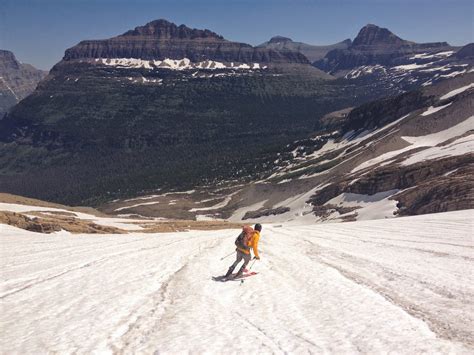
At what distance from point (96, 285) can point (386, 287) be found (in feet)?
33.4

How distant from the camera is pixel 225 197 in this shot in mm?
138250

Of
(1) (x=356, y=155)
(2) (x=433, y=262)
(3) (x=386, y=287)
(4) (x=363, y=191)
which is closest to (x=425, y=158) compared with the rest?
(4) (x=363, y=191)

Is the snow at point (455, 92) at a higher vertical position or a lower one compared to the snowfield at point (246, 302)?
higher

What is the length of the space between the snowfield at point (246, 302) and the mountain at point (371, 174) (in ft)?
112

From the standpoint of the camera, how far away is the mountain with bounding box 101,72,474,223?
63.6 m

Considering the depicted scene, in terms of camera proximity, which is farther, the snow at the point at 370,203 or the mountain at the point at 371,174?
the mountain at the point at 371,174

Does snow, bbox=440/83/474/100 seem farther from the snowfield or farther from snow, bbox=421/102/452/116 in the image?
the snowfield

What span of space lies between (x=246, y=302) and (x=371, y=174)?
2933 inches

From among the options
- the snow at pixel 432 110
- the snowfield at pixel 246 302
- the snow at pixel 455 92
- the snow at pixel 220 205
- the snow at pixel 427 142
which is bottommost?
the snow at pixel 220 205

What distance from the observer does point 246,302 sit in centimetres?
1447

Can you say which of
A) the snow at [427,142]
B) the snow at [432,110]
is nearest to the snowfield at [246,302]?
the snow at [427,142]

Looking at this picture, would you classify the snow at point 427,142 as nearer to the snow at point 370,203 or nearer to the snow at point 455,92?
the snow at point 370,203

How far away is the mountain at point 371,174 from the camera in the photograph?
2504 inches

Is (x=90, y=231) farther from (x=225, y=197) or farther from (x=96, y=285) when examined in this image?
(x=225, y=197)
